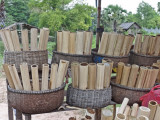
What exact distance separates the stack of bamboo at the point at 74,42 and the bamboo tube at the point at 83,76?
248 mm

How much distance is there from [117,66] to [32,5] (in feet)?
34.9

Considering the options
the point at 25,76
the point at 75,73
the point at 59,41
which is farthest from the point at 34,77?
the point at 59,41

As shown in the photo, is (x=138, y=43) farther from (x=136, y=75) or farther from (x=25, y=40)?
(x=25, y=40)

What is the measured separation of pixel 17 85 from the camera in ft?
3.48

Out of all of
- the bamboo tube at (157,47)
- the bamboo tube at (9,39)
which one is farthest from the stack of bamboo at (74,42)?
the bamboo tube at (157,47)

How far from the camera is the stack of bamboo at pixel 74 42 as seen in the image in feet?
4.29

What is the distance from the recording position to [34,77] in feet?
3.47

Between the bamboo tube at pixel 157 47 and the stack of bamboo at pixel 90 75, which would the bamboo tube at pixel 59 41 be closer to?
the stack of bamboo at pixel 90 75

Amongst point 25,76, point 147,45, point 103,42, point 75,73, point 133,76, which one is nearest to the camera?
point 25,76

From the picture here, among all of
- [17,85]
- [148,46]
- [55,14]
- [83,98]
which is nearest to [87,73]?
[83,98]

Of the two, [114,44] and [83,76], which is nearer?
[83,76]

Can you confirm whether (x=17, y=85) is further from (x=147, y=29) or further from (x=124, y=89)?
(x=147, y=29)

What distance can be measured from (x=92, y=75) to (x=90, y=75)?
0.04 feet

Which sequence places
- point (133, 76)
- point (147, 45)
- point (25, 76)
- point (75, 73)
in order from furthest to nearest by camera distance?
point (147, 45)
point (133, 76)
point (75, 73)
point (25, 76)
